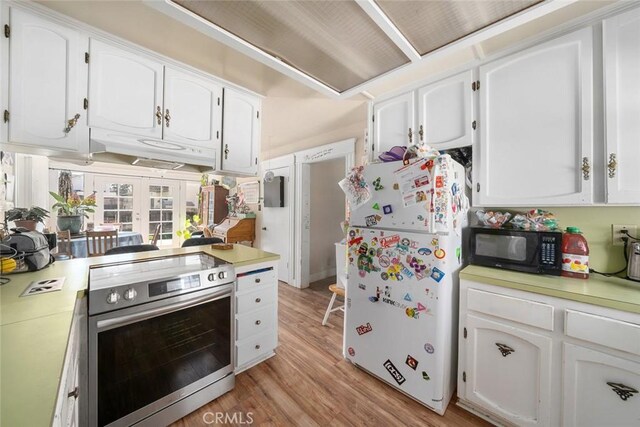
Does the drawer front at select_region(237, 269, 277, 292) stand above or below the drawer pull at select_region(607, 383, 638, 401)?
above

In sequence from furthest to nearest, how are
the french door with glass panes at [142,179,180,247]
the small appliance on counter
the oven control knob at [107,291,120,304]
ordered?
the french door with glass panes at [142,179,180,247] → the small appliance on counter → the oven control knob at [107,291,120,304]

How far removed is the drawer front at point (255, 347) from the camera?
1.78 metres

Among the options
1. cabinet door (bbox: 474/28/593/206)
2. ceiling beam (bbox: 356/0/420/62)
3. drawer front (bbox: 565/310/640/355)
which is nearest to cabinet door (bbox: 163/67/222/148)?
ceiling beam (bbox: 356/0/420/62)

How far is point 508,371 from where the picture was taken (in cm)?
134

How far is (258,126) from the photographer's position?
2293 millimetres

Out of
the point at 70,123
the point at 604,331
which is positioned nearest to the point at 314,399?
the point at 604,331

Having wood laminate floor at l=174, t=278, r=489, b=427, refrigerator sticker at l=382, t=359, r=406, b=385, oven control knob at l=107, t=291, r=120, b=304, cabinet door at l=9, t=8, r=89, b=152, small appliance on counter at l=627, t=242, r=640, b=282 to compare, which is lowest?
wood laminate floor at l=174, t=278, r=489, b=427

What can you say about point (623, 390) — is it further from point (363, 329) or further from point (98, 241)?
point (98, 241)

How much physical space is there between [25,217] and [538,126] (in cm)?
353

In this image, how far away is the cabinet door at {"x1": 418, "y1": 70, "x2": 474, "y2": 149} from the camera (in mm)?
1644

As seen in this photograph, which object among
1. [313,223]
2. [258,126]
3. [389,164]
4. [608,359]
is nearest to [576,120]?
[389,164]

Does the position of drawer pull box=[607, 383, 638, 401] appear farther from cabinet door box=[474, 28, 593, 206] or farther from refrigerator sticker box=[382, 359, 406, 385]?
refrigerator sticker box=[382, 359, 406, 385]

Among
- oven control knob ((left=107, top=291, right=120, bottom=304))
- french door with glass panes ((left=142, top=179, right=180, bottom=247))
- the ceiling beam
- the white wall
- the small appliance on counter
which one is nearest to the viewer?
the ceiling beam

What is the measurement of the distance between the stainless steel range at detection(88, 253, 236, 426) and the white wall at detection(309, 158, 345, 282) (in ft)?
7.80
